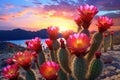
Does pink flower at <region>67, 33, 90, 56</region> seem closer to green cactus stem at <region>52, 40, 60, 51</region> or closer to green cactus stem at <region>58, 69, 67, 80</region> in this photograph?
green cactus stem at <region>58, 69, 67, 80</region>

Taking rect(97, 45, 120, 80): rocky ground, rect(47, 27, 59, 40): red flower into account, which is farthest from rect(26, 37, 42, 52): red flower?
rect(97, 45, 120, 80): rocky ground

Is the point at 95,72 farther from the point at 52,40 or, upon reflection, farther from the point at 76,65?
the point at 52,40

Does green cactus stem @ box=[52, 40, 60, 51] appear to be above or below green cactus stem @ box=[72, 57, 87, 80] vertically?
above

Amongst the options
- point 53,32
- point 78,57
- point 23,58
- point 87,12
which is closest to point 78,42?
point 78,57

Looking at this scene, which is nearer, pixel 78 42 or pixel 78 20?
pixel 78 42

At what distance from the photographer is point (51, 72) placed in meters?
3.38

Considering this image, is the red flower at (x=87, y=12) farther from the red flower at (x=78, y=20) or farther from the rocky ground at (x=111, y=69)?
the rocky ground at (x=111, y=69)

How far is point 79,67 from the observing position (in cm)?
361

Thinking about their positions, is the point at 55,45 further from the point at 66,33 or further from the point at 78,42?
the point at 78,42

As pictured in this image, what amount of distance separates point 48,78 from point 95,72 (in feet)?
2.56

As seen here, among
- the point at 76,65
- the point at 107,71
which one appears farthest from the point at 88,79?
the point at 107,71

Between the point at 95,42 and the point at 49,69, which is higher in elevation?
the point at 95,42

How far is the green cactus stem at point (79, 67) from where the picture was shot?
11.8 feet

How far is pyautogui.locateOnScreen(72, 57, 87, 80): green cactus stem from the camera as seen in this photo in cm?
358
